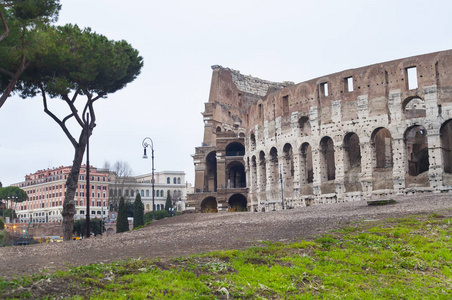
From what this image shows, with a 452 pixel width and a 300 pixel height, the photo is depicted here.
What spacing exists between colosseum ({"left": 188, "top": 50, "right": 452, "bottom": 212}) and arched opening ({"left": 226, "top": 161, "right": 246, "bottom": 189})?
5585 millimetres

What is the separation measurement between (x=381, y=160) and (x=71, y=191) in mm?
22104

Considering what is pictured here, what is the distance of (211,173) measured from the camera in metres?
56.2

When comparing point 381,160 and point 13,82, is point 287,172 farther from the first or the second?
point 13,82

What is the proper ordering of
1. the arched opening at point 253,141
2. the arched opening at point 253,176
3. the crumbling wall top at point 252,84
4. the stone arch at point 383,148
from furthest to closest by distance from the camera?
the crumbling wall top at point 252,84
the arched opening at point 253,141
the arched opening at point 253,176
the stone arch at point 383,148

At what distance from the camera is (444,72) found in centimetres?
3044

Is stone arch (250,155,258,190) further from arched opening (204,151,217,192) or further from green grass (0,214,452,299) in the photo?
green grass (0,214,452,299)

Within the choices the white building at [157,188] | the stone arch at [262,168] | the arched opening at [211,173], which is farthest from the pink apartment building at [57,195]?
the stone arch at [262,168]

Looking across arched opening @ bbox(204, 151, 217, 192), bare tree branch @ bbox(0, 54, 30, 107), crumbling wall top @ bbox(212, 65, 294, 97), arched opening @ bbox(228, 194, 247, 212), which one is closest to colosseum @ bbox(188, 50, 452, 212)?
arched opening @ bbox(228, 194, 247, 212)

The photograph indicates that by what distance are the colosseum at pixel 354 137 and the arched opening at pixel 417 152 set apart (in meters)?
0.07

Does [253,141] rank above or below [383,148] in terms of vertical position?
above

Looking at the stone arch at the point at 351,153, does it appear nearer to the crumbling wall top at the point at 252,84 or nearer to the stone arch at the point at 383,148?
the stone arch at the point at 383,148

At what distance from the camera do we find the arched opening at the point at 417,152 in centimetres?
3358

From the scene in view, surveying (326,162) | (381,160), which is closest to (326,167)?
(326,162)

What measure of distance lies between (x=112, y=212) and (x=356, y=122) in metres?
57.0
